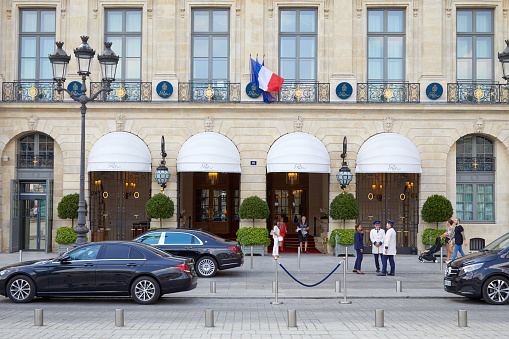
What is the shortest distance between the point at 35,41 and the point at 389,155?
16.6 metres

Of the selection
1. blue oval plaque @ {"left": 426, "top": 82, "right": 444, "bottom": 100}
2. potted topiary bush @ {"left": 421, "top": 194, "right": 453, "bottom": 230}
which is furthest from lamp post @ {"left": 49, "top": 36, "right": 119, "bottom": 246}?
potted topiary bush @ {"left": 421, "top": 194, "right": 453, "bottom": 230}

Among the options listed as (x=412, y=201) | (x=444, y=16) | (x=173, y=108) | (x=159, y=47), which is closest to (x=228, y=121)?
(x=173, y=108)

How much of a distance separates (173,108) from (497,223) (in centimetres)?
1512

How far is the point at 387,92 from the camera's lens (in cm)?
2891

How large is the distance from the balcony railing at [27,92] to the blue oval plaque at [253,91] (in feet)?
27.6

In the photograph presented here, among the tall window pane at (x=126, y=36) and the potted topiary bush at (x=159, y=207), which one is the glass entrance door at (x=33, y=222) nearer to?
the potted topiary bush at (x=159, y=207)

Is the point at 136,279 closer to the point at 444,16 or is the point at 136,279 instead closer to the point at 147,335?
the point at 147,335

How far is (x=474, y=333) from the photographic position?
39.5 ft

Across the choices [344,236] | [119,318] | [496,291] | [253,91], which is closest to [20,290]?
[119,318]

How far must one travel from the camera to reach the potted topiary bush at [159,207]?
90.3 feet

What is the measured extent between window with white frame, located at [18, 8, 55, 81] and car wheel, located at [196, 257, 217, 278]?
13.4 metres

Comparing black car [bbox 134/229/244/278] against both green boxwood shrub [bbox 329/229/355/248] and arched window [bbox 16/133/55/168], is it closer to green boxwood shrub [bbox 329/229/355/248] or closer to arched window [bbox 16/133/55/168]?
green boxwood shrub [bbox 329/229/355/248]

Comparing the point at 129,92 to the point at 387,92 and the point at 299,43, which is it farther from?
the point at 387,92

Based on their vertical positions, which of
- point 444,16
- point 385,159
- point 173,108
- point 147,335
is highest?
point 444,16
